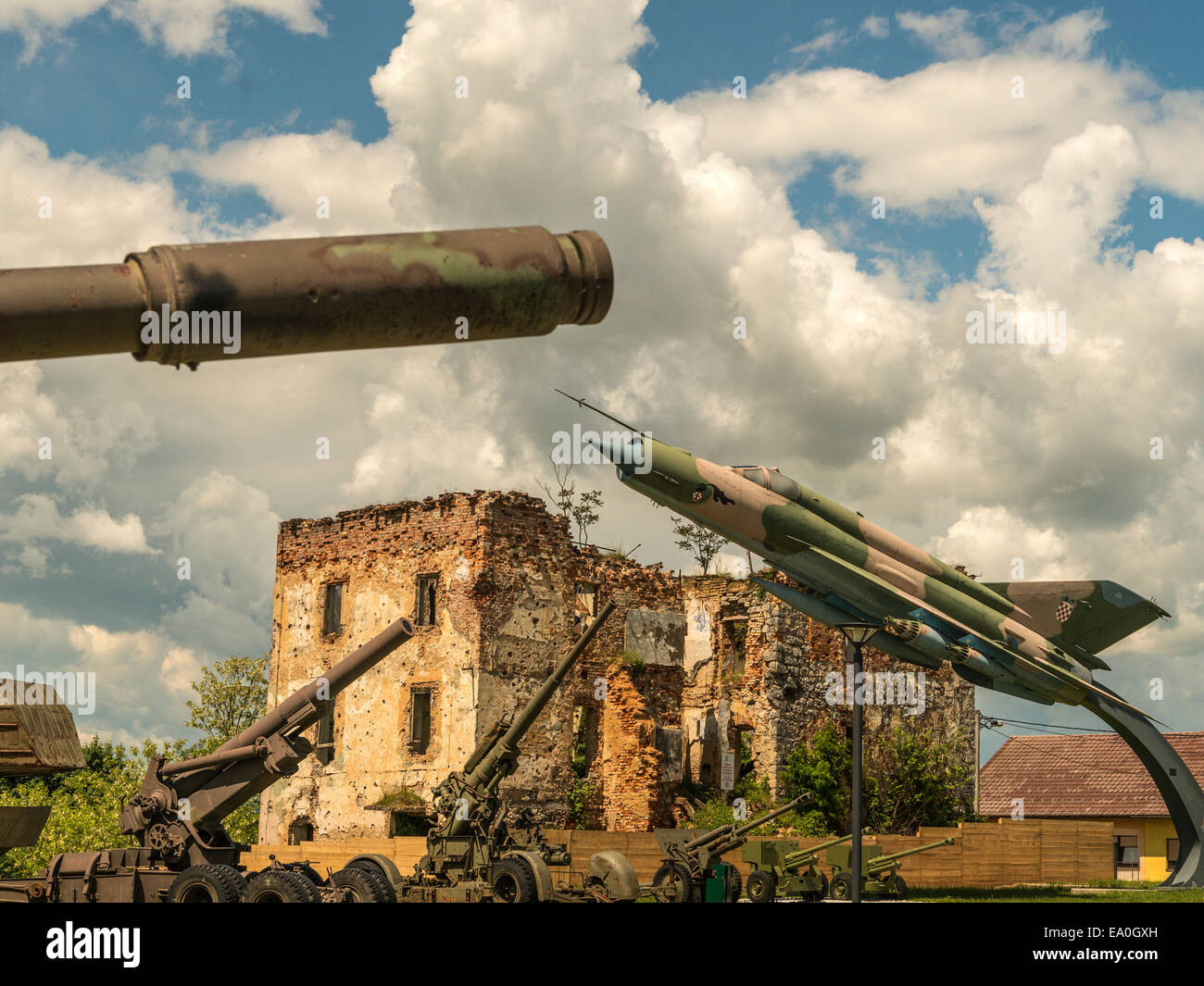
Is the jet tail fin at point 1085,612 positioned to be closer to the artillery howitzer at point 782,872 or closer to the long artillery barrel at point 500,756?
the artillery howitzer at point 782,872

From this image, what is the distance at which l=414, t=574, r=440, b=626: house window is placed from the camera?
3091cm

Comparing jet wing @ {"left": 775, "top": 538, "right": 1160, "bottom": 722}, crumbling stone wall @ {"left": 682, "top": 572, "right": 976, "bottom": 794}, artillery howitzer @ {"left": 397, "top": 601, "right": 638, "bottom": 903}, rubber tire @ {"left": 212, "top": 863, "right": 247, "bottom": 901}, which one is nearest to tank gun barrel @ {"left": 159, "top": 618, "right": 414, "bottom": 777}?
rubber tire @ {"left": 212, "top": 863, "right": 247, "bottom": 901}

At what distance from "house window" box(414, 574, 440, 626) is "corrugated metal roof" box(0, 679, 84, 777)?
49.2ft

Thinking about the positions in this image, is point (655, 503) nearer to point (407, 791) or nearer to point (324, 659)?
point (407, 791)

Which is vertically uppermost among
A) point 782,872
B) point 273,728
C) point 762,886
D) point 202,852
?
point 273,728

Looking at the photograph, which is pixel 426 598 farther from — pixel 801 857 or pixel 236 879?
pixel 236 879


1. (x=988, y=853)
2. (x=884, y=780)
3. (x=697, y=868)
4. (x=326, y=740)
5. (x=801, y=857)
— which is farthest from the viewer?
(x=884, y=780)

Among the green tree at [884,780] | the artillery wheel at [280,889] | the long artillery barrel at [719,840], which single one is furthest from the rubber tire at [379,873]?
the green tree at [884,780]

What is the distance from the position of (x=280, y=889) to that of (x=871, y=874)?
40.7ft

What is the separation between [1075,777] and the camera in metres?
43.6

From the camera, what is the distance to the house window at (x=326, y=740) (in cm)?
3200

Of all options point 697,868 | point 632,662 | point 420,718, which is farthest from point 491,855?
point 632,662
